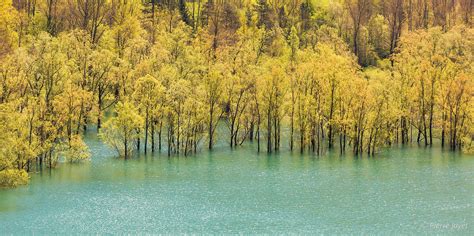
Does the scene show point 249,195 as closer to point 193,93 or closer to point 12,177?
point 12,177

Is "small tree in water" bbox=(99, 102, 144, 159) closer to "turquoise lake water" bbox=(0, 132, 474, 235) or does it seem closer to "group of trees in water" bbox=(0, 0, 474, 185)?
"group of trees in water" bbox=(0, 0, 474, 185)

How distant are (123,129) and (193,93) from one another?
12.8m

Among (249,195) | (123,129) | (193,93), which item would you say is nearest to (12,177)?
(123,129)

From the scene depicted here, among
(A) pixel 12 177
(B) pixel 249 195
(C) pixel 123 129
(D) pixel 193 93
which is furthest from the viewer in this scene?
(D) pixel 193 93

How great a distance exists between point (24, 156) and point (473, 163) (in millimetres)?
49769

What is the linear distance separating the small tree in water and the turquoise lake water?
1856mm

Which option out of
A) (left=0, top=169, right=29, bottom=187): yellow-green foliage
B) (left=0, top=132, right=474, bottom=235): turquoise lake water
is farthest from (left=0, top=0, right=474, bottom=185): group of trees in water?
(left=0, top=132, right=474, bottom=235): turquoise lake water

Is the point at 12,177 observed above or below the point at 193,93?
below

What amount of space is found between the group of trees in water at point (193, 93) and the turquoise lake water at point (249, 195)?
133 inches

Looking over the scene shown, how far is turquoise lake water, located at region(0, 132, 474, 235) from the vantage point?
5159 cm

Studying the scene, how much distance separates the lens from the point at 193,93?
8525cm

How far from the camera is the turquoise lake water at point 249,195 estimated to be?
169ft

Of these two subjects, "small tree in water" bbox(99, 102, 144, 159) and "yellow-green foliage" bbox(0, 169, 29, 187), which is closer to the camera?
"yellow-green foliage" bbox(0, 169, 29, 187)

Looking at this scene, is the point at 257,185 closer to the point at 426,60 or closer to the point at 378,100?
the point at 378,100
